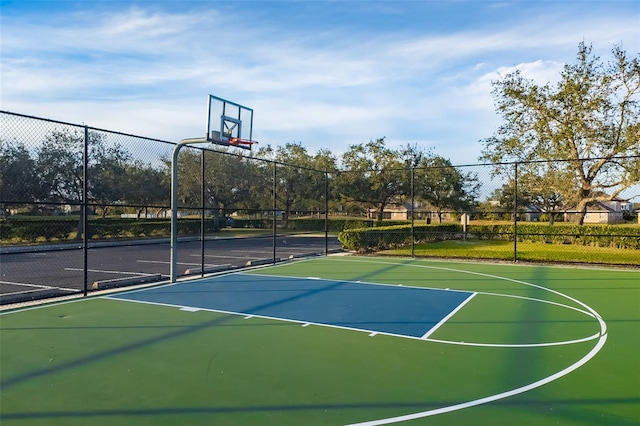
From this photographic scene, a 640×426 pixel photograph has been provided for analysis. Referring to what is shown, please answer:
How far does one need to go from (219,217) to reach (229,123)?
1281cm

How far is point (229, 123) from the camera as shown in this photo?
34.0ft

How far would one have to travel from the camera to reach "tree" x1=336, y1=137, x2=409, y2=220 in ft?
107

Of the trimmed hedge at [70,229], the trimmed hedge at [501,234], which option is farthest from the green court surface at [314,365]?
the trimmed hedge at [70,229]

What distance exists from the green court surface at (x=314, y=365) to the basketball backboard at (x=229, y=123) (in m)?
3.59

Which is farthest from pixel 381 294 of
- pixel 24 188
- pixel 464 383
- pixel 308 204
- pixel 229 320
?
pixel 308 204

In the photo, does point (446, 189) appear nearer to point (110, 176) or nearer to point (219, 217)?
point (219, 217)

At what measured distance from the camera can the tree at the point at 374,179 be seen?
1287 inches

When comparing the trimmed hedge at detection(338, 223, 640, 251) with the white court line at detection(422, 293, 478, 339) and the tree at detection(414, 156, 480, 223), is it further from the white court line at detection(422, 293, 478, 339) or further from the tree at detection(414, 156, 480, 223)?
the white court line at detection(422, 293, 478, 339)

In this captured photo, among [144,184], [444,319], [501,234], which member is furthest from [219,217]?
[444,319]

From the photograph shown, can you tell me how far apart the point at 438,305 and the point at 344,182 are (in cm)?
2552

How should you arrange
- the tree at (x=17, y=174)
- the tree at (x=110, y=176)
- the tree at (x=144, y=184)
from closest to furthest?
the tree at (x=17, y=174), the tree at (x=110, y=176), the tree at (x=144, y=184)

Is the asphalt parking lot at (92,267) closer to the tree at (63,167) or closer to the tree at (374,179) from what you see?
the tree at (63,167)

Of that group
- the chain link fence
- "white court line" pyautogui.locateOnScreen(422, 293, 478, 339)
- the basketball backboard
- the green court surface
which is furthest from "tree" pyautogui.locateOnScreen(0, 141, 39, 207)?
"white court line" pyautogui.locateOnScreen(422, 293, 478, 339)

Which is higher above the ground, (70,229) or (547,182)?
(547,182)
